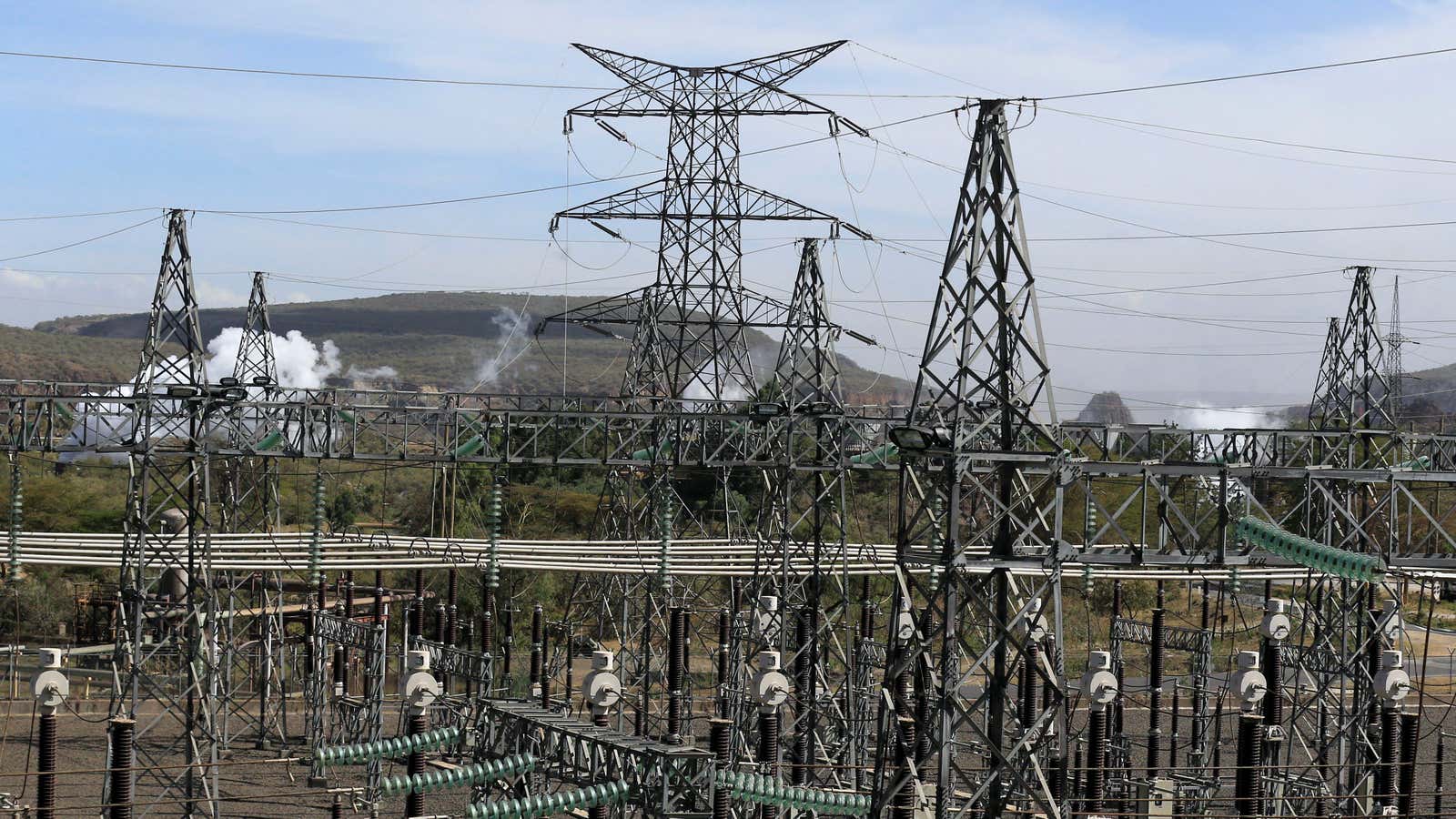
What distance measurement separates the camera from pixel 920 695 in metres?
15.6

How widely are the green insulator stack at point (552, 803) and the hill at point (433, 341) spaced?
103m

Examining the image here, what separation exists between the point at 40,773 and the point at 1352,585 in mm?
19241

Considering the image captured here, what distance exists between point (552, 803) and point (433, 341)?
443ft

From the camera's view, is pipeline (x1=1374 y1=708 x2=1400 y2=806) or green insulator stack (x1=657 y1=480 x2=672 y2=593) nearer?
pipeline (x1=1374 y1=708 x2=1400 y2=806)

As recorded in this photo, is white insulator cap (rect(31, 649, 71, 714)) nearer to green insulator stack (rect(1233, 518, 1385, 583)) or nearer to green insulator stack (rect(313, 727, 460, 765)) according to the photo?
green insulator stack (rect(313, 727, 460, 765))

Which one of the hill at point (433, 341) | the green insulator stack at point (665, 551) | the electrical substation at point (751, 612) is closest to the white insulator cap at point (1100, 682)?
the electrical substation at point (751, 612)

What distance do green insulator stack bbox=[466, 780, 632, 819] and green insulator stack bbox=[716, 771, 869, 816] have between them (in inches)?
44.2

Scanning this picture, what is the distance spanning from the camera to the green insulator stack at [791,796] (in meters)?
17.3

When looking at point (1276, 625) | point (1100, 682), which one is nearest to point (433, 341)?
point (1276, 625)

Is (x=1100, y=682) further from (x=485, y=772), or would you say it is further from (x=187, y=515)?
(x=187, y=515)

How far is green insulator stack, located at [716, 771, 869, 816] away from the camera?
56.6ft

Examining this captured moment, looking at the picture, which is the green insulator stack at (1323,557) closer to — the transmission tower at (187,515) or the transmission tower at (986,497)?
the transmission tower at (986,497)

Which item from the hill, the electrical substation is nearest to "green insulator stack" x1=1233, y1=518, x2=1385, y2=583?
the electrical substation

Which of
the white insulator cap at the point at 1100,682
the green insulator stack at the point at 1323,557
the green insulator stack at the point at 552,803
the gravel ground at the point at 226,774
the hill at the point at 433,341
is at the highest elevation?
the hill at the point at 433,341
